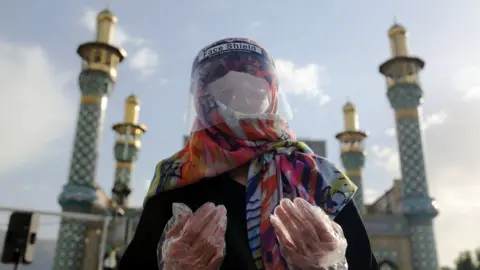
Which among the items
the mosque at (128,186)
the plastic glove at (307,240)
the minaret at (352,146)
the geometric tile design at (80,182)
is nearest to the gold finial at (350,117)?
the minaret at (352,146)

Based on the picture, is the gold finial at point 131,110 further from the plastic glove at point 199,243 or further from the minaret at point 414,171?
the plastic glove at point 199,243

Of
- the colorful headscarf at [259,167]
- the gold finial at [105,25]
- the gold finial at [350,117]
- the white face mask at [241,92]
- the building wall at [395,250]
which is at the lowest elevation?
the colorful headscarf at [259,167]

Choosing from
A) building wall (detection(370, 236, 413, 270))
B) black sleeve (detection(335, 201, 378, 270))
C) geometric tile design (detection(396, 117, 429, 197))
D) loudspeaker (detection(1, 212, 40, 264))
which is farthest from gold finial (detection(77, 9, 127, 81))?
black sleeve (detection(335, 201, 378, 270))

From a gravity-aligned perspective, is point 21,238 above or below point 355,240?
above

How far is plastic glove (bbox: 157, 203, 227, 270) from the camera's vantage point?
0.98 metres

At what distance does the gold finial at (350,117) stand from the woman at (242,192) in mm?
19087

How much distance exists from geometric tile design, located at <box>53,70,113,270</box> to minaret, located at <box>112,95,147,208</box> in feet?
18.7

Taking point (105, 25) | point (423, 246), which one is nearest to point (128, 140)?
point (105, 25)

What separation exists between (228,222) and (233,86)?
40 centimetres

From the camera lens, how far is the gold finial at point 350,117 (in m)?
20.0

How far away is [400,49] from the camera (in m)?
15.3

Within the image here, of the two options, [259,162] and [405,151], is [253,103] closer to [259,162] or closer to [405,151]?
[259,162]

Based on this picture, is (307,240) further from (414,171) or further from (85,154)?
(414,171)

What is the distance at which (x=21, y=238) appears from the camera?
6.66 meters
